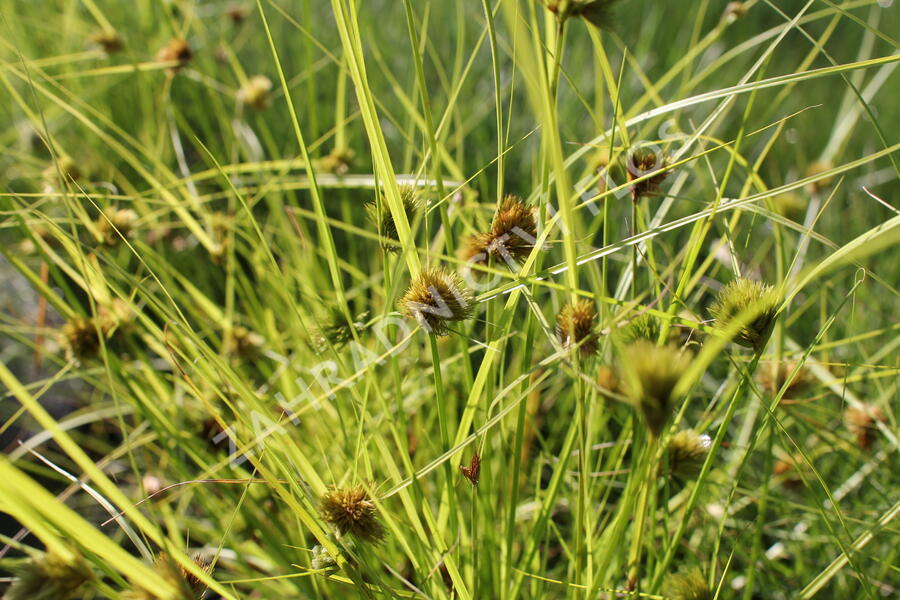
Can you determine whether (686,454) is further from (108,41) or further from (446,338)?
(108,41)

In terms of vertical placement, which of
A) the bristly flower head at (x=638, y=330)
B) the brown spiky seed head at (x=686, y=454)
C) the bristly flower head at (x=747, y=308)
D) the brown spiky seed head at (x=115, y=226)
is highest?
the brown spiky seed head at (x=115, y=226)

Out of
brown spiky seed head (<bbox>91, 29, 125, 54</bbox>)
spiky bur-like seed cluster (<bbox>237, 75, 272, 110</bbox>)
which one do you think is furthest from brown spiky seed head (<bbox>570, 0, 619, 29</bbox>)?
brown spiky seed head (<bbox>91, 29, 125, 54</bbox>)

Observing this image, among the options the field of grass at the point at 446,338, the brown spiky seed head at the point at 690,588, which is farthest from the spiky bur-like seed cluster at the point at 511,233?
the brown spiky seed head at the point at 690,588

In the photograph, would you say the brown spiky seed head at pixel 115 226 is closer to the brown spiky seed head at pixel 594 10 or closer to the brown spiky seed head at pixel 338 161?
the brown spiky seed head at pixel 338 161

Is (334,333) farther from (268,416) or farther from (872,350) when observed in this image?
(872,350)

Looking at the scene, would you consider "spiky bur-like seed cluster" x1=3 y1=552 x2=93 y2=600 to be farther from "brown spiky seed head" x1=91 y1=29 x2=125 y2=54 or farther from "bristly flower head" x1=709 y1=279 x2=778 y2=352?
"brown spiky seed head" x1=91 y1=29 x2=125 y2=54

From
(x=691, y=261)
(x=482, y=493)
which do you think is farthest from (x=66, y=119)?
(x=691, y=261)

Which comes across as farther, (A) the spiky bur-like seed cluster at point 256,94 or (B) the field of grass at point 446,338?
(A) the spiky bur-like seed cluster at point 256,94
